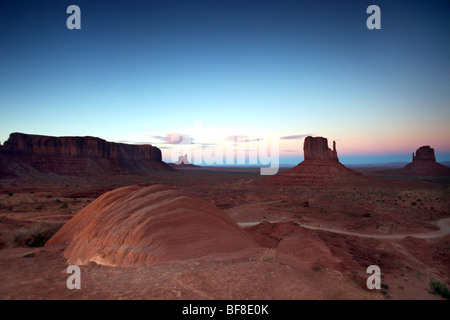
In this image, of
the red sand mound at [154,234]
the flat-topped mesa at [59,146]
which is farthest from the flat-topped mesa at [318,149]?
the flat-topped mesa at [59,146]

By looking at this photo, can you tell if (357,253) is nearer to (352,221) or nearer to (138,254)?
(352,221)

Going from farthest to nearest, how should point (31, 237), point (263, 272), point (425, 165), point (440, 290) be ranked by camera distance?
point (425, 165), point (31, 237), point (440, 290), point (263, 272)

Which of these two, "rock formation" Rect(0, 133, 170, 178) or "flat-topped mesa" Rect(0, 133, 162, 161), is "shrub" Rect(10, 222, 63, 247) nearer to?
"rock formation" Rect(0, 133, 170, 178)

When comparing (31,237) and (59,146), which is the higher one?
(59,146)

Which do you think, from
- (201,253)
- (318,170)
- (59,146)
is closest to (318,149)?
(318,170)

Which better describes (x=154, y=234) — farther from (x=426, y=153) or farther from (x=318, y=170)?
(x=426, y=153)

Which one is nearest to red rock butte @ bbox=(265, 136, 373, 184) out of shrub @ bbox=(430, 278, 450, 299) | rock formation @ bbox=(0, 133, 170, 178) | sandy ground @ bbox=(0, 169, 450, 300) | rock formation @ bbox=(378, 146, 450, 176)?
sandy ground @ bbox=(0, 169, 450, 300)
